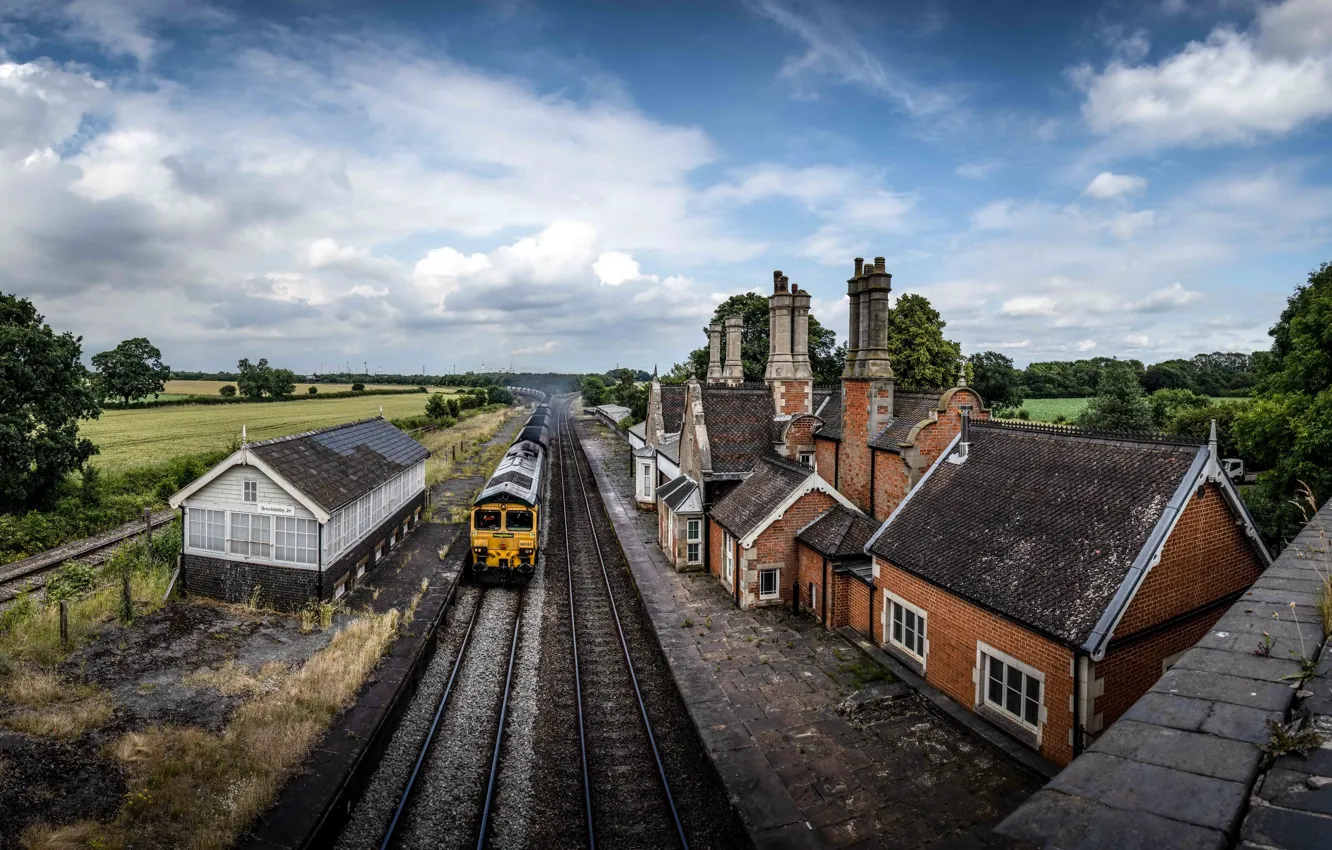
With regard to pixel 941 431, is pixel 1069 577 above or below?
below

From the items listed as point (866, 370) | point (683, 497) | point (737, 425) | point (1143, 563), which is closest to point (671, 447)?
point (737, 425)

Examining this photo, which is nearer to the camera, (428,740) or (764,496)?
(428,740)

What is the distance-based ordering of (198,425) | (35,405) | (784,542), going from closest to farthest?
(784,542) → (35,405) → (198,425)

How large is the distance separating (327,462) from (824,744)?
54.7 ft

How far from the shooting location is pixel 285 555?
1744 cm

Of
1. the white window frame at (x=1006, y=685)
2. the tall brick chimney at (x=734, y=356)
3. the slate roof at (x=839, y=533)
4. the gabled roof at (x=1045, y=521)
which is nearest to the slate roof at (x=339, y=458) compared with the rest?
the slate roof at (x=839, y=533)

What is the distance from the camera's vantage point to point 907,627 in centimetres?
1446

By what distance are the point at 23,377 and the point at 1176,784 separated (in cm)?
3318

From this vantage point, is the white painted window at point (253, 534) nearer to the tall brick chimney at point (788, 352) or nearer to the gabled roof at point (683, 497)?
the gabled roof at point (683, 497)

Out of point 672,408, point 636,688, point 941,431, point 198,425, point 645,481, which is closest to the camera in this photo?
point 636,688

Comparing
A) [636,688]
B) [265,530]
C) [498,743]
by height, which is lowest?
[498,743]

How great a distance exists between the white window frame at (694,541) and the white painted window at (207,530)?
13657 millimetres

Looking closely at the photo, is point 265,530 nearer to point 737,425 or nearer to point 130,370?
point 737,425

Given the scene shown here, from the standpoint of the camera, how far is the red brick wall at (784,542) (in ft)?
60.6
